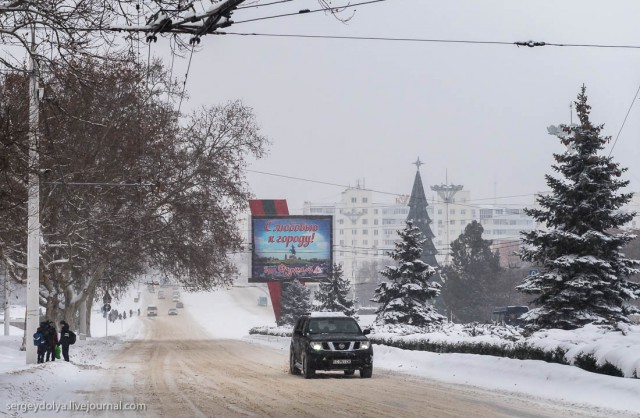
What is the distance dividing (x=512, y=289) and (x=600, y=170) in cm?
7980

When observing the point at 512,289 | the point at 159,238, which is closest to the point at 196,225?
the point at 159,238

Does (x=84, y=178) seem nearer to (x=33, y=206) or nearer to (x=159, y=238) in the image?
(x=159, y=238)

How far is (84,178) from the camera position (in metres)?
42.5

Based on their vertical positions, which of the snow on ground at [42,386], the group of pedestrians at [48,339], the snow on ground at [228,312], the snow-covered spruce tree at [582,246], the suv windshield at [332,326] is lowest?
the snow on ground at [228,312]

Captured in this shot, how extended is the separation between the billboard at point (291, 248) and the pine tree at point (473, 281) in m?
26.9

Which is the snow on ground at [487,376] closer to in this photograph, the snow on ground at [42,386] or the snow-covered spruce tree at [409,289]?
the snow on ground at [42,386]

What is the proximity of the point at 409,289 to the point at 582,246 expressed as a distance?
2153 centimetres

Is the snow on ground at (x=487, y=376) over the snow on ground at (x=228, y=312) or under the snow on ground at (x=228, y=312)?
over

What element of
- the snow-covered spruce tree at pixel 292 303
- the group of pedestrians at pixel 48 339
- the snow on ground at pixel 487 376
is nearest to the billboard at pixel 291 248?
the snow-covered spruce tree at pixel 292 303

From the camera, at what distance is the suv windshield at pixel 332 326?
2778 centimetres

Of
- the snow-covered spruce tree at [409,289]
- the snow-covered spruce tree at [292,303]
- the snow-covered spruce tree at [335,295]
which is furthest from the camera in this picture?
the snow-covered spruce tree at [292,303]

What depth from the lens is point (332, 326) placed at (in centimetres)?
2812

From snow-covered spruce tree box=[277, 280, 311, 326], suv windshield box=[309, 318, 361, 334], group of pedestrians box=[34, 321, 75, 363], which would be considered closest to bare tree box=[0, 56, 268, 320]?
group of pedestrians box=[34, 321, 75, 363]

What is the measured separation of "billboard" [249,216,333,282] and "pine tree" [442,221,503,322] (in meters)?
26.9
